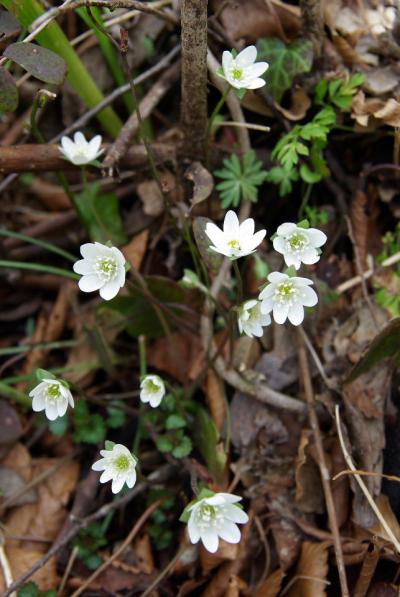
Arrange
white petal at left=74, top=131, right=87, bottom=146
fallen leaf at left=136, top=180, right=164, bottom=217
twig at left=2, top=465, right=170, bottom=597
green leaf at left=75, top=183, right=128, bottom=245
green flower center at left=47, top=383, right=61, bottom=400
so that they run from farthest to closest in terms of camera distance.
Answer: green leaf at left=75, top=183, right=128, bottom=245 → fallen leaf at left=136, top=180, right=164, bottom=217 → white petal at left=74, top=131, right=87, bottom=146 → twig at left=2, top=465, right=170, bottom=597 → green flower center at left=47, top=383, right=61, bottom=400

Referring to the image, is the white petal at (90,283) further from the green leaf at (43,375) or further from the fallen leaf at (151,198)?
the fallen leaf at (151,198)

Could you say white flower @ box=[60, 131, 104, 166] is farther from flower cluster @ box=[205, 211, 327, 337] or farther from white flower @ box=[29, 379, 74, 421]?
white flower @ box=[29, 379, 74, 421]

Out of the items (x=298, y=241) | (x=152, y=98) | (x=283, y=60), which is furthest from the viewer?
(x=152, y=98)

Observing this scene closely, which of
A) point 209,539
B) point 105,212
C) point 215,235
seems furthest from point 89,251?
point 209,539

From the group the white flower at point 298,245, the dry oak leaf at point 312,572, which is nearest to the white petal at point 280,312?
the white flower at point 298,245

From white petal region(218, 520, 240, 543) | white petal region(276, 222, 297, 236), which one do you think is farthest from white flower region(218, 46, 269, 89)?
white petal region(218, 520, 240, 543)

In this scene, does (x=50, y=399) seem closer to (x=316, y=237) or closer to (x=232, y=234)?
(x=232, y=234)
